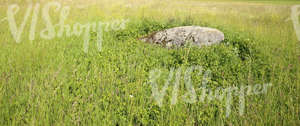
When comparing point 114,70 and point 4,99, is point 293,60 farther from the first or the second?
point 4,99

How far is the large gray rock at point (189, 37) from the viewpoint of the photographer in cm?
610

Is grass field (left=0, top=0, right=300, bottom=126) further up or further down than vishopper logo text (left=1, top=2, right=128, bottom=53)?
further down

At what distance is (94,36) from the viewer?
6941 mm

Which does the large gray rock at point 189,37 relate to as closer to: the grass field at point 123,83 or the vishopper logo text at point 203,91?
the grass field at point 123,83

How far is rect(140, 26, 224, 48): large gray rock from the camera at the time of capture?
6102 millimetres

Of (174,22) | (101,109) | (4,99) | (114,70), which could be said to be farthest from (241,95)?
(174,22)

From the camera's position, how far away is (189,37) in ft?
20.2

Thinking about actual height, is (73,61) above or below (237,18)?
below

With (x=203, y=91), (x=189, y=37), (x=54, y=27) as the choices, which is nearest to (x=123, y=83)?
(x=203, y=91)

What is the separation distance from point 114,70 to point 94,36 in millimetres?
3154

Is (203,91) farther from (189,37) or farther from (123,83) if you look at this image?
(189,37)

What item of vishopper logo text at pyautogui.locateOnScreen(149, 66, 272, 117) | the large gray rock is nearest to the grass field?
vishopper logo text at pyautogui.locateOnScreen(149, 66, 272, 117)

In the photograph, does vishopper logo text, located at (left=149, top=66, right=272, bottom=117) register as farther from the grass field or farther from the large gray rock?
the large gray rock

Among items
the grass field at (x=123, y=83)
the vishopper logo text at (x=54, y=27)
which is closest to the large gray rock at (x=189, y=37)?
the grass field at (x=123, y=83)
